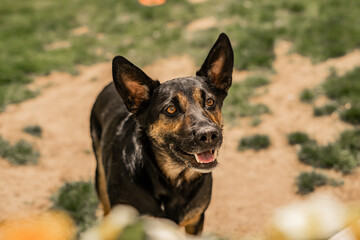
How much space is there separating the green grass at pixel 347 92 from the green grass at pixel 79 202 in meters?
3.83

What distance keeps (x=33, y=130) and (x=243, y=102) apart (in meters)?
3.54

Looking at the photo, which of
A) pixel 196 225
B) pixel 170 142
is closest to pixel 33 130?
pixel 196 225

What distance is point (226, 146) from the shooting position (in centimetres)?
464

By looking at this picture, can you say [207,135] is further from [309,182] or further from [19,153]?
[19,153]

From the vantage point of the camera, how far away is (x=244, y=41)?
27.9 ft

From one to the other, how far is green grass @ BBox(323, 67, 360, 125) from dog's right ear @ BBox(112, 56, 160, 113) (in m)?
3.65

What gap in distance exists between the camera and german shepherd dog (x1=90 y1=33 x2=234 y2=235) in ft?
10.2

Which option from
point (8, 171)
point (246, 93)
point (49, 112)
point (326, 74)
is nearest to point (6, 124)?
point (49, 112)

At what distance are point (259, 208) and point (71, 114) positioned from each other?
4.00m

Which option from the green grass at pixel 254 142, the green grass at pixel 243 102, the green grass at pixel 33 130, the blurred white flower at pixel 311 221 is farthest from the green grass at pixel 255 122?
the blurred white flower at pixel 311 221

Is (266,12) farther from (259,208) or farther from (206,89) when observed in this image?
(206,89)

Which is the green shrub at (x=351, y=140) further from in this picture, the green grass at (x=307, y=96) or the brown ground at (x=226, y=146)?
the green grass at (x=307, y=96)

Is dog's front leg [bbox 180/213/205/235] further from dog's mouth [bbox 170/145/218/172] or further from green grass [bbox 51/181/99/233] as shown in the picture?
green grass [bbox 51/181/99/233]

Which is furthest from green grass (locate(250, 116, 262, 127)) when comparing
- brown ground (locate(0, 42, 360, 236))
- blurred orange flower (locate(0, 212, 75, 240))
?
blurred orange flower (locate(0, 212, 75, 240))
